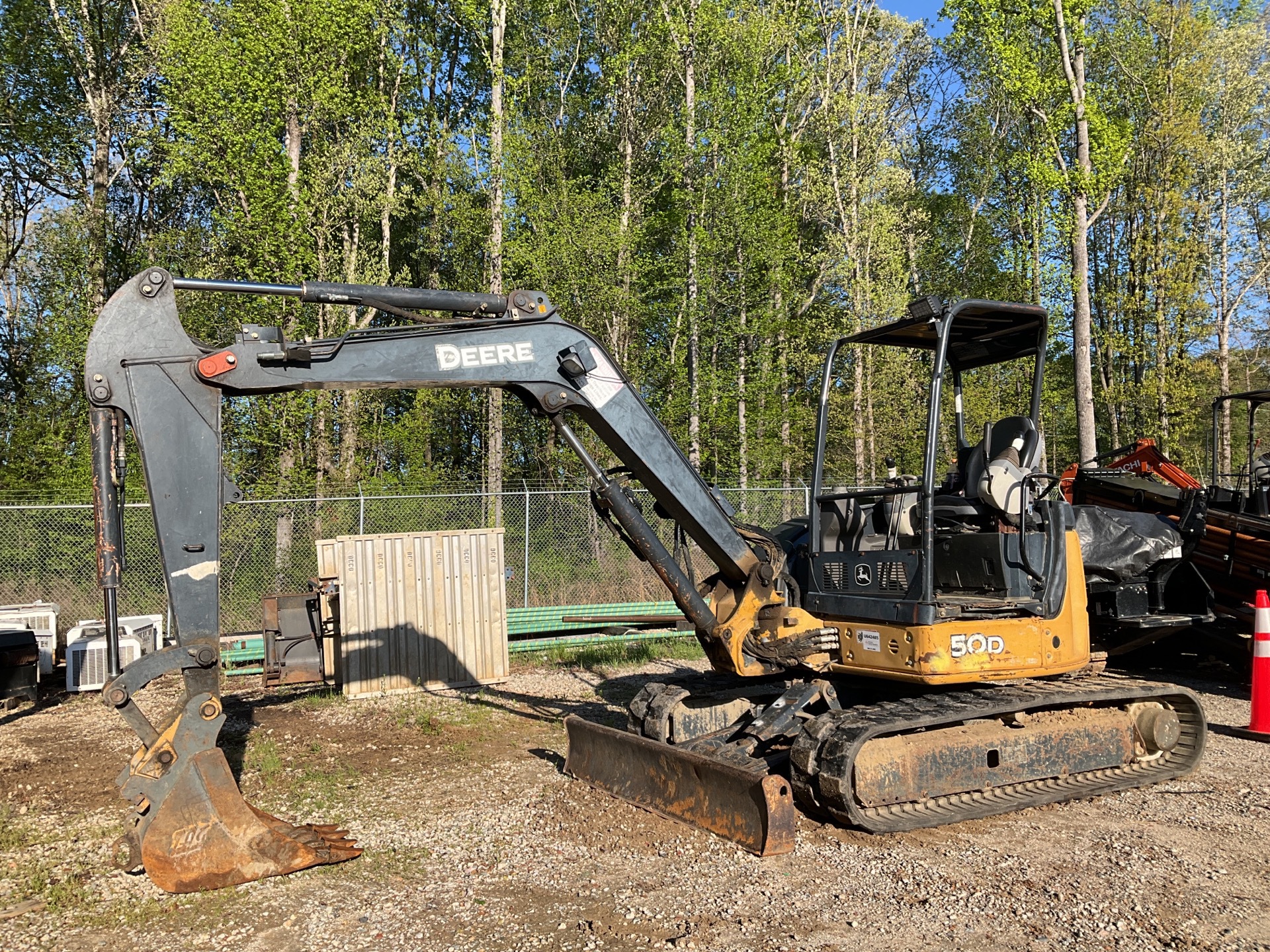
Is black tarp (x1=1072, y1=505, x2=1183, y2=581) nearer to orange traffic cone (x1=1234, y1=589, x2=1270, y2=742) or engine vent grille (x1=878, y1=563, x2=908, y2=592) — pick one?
orange traffic cone (x1=1234, y1=589, x2=1270, y2=742)

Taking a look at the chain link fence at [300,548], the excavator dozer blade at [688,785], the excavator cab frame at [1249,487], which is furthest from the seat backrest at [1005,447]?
the chain link fence at [300,548]

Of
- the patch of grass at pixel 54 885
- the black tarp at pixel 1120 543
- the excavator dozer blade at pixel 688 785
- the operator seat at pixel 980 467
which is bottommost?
the patch of grass at pixel 54 885

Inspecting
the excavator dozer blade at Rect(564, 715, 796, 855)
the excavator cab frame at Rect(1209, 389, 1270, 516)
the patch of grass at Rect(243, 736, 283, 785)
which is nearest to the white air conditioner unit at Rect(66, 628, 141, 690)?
the patch of grass at Rect(243, 736, 283, 785)

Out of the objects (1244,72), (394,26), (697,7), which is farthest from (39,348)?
(1244,72)

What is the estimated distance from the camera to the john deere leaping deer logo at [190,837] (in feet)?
15.7

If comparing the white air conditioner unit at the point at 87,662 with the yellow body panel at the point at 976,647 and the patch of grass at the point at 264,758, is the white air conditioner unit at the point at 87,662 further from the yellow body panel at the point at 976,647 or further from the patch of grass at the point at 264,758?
the yellow body panel at the point at 976,647

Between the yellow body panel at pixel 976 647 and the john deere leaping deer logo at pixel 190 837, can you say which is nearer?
the john deere leaping deer logo at pixel 190 837

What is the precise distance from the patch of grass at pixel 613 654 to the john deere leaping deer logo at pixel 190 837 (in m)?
7.17

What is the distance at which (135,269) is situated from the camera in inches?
904

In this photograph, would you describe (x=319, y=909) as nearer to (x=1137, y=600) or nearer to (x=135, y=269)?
(x=1137, y=600)

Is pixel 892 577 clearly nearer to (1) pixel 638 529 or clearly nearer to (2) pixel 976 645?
(2) pixel 976 645

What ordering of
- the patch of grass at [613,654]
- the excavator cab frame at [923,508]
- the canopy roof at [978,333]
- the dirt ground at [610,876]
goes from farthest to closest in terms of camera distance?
the patch of grass at [613,654]
the canopy roof at [978,333]
the excavator cab frame at [923,508]
the dirt ground at [610,876]

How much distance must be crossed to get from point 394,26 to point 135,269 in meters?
8.39

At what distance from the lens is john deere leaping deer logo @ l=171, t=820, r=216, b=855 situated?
15.7 ft
